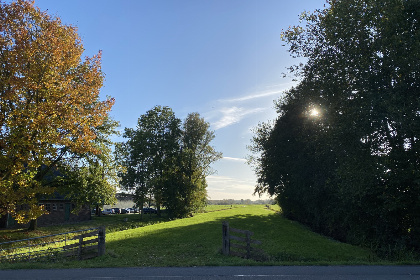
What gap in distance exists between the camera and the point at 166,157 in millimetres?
60438

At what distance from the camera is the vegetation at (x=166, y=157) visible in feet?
179

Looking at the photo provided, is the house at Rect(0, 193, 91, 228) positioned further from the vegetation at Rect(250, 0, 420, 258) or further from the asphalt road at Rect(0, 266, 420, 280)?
the vegetation at Rect(250, 0, 420, 258)

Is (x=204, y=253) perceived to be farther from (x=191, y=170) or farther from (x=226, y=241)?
(x=191, y=170)

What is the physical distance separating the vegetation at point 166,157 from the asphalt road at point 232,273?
42016 millimetres

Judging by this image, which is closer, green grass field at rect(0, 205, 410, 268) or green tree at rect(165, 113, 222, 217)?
green grass field at rect(0, 205, 410, 268)

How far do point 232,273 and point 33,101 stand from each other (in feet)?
68.9

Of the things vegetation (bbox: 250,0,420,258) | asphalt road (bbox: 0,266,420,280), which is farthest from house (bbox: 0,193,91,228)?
vegetation (bbox: 250,0,420,258)

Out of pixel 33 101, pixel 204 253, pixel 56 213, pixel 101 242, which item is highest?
pixel 33 101

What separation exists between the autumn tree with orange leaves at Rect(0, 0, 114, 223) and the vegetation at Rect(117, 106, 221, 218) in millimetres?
30736

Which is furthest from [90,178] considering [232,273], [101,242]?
[232,273]

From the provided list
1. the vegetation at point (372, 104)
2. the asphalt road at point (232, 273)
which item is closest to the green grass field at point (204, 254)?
the asphalt road at point (232, 273)

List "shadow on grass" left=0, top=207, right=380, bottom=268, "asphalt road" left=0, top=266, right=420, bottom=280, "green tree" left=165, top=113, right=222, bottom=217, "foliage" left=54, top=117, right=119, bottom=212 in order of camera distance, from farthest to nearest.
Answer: "green tree" left=165, top=113, right=222, bottom=217 < "foliage" left=54, top=117, right=119, bottom=212 < "shadow on grass" left=0, top=207, right=380, bottom=268 < "asphalt road" left=0, top=266, right=420, bottom=280

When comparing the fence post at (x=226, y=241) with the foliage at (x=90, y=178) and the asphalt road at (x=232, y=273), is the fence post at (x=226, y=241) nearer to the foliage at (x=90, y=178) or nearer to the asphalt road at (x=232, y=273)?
the asphalt road at (x=232, y=273)

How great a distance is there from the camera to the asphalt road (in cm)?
1010
